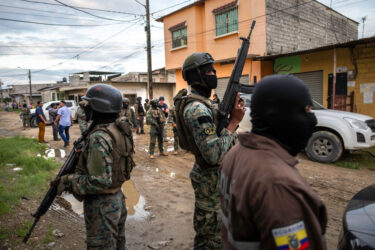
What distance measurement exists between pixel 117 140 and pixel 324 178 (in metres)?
4.72

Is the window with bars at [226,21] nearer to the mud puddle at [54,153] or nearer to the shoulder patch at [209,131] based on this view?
the mud puddle at [54,153]

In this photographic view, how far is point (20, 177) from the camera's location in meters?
5.41

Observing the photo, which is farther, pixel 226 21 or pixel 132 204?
pixel 226 21

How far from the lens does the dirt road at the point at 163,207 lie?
10.3 ft

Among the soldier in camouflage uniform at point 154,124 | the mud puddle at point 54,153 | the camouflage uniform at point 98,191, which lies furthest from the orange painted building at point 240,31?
the camouflage uniform at point 98,191

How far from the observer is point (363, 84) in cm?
885

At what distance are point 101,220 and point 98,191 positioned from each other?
26cm

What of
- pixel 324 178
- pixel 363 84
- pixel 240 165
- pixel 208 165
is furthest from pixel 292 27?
pixel 240 165

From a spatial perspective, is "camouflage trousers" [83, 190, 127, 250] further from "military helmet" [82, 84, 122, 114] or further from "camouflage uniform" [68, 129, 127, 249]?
"military helmet" [82, 84, 122, 114]

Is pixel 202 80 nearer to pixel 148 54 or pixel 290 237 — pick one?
pixel 290 237

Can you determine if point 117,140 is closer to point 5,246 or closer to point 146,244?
point 146,244

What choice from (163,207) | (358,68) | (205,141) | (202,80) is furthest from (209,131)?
(358,68)

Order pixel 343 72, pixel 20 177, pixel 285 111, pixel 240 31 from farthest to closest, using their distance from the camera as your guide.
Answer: pixel 240 31 → pixel 343 72 → pixel 20 177 → pixel 285 111

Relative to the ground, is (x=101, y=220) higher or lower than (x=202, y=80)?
lower
